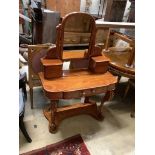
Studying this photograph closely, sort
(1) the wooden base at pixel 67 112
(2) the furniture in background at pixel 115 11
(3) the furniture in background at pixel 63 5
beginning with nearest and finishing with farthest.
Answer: (1) the wooden base at pixel 67 112, (2) the furniture in background at pixel 115 11, (3) the furniture in background at pixel 63 5

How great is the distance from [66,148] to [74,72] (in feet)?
2.48

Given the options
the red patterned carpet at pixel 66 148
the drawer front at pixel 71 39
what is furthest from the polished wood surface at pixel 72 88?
the drawer front at pixel 71 39

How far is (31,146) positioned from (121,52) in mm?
1735


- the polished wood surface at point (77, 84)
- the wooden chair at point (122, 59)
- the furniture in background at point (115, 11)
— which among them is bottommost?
the polished wood surface at point (77, 84)

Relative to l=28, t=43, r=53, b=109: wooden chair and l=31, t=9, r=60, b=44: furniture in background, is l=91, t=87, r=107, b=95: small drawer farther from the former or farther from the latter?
l=31, t=9, r=60, b=44: furniture in background

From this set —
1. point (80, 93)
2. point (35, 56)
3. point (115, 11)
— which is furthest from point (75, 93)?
point (115, 11)

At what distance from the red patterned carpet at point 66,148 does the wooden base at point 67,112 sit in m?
0.19

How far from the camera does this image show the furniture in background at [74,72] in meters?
1.50

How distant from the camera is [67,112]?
2.00 m

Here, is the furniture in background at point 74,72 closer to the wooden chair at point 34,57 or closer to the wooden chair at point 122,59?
the wooden chair at point 34,57

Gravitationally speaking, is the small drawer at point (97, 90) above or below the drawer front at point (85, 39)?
below
